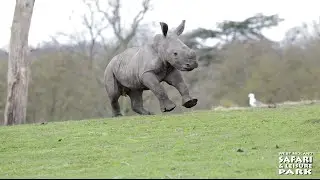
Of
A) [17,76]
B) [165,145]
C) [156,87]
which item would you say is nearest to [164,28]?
[156,87]

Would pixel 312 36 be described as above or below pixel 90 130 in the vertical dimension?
above

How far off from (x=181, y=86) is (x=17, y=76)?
6211 millimetres

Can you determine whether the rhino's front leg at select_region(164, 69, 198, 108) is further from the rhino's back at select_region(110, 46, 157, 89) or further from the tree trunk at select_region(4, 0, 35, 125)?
the tree trunk at select_region(4, 0, 35, 125)

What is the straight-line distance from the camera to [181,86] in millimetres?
16219

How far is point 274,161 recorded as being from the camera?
8.36 m

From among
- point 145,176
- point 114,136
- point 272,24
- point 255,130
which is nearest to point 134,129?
point 114,136

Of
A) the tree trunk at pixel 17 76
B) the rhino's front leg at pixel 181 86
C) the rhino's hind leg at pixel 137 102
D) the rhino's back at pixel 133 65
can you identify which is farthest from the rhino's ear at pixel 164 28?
the tree trunk at pixel 17 76

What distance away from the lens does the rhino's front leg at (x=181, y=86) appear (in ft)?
52.2

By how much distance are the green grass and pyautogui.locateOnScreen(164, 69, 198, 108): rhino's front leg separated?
0.92m

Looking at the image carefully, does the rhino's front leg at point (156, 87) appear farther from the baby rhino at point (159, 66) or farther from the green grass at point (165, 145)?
the green grass at point (165, 145)

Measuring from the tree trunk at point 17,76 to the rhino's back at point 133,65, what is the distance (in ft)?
12.0

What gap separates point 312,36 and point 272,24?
24.9 feet

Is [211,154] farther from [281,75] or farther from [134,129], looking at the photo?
[281,75]

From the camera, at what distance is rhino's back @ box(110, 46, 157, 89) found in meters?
16.3
